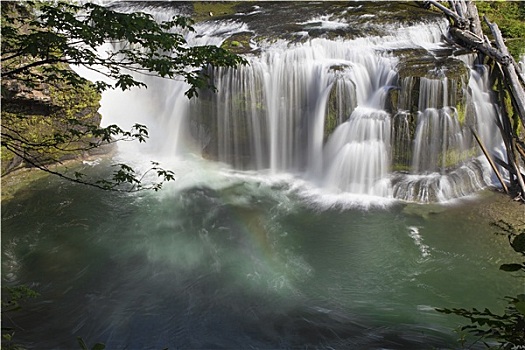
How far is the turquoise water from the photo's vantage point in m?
6.25

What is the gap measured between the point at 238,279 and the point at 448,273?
358cm

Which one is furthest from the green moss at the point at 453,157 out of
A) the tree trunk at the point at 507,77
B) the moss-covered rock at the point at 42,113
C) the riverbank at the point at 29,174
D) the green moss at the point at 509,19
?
the riverbank at the point at 29,174

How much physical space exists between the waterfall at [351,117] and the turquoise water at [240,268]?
101 cm

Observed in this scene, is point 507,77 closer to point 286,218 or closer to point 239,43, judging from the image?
point 286,218

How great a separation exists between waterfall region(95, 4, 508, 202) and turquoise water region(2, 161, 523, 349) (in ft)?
3.31

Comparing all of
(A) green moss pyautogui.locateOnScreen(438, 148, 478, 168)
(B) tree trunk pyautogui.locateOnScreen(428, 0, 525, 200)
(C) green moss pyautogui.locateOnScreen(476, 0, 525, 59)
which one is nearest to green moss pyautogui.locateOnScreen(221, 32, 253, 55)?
(A) green moss pyautogui.locateOnScreen(438, 148, 478, 168)

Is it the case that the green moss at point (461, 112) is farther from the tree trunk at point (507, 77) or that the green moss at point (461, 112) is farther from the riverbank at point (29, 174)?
the riverbank at point (29, 174)

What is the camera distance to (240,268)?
25.4 feet

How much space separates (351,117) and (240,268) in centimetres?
490

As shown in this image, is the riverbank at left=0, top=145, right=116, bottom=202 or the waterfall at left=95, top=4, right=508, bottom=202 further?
the riverbank at left=0, top=145, right=116, bottom=202

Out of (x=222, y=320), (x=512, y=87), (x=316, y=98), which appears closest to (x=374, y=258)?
(x=222, y=320)

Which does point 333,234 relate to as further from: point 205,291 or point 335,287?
point 205,291

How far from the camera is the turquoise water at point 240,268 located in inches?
246

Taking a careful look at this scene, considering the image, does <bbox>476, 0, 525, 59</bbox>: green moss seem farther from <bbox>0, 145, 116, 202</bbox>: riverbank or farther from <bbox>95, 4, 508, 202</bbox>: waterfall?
<bbox>0, 145, 116, 202</bbox>: riverbank
